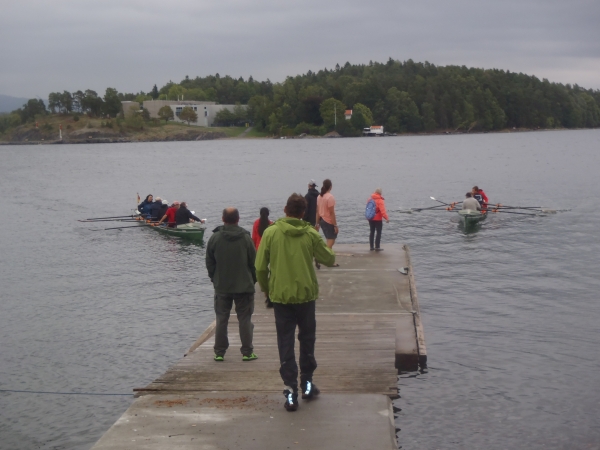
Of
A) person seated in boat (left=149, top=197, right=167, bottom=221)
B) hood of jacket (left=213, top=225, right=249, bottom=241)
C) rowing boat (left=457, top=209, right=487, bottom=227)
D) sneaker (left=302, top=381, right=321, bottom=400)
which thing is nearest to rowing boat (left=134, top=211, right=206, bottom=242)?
person seated in boat (left=149, top=197, right=167, bottom=221)

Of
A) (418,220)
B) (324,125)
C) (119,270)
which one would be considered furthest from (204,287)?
(324,125)

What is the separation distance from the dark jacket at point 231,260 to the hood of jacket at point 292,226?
1.87 meters

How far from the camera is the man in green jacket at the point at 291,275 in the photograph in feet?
27.8

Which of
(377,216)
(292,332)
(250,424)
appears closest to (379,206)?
(377,216)

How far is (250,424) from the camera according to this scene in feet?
27.8

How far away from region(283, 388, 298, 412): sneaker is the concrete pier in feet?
0.30

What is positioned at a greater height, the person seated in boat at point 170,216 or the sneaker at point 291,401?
the sneaker at point 291,401

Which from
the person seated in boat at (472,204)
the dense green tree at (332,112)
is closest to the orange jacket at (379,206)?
the person seated in boat at (472,204)

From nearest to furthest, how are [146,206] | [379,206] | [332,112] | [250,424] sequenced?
[250,424] → [379,206] → [146,206] → [332,112]

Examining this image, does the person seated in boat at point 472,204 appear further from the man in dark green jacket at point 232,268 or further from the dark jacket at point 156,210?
the man in dark green jacket at point 232,268

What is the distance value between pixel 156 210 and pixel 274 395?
86.1 ft

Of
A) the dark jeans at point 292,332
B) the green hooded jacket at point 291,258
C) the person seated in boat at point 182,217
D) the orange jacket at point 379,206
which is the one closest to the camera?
the green hooded jacket at point 291,258

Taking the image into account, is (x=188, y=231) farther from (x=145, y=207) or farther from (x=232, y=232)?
(x=232, y=232)

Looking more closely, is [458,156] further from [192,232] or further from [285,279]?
[285,279]
